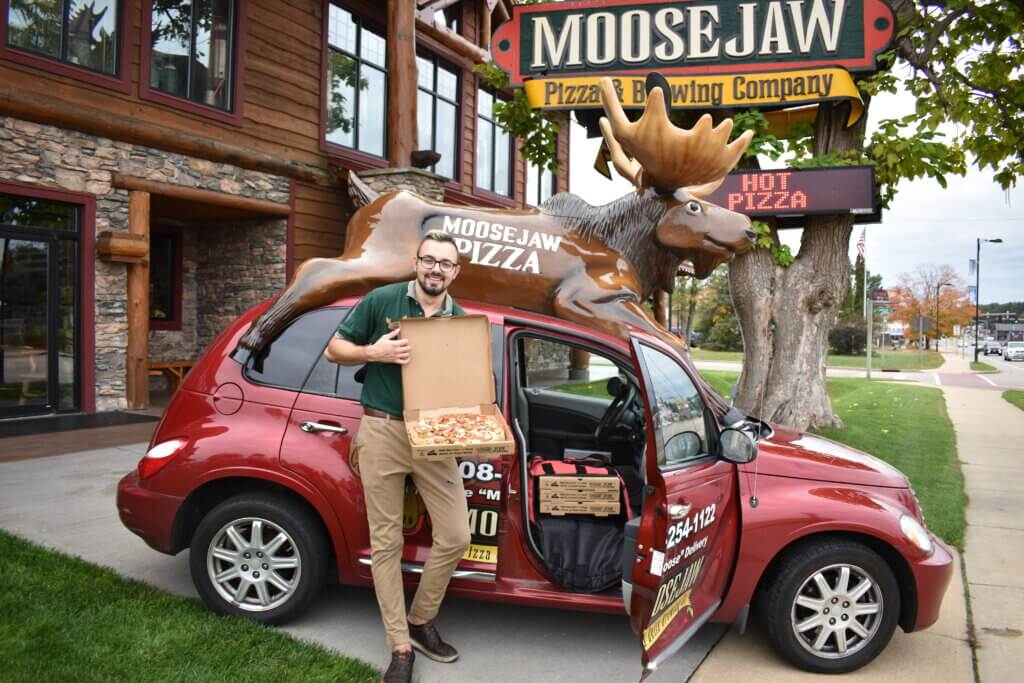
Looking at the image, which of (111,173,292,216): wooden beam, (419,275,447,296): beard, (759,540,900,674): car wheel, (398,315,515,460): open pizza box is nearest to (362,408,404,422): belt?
(398,315,515,460): open pizza box

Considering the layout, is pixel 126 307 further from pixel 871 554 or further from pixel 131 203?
pixel 871 554

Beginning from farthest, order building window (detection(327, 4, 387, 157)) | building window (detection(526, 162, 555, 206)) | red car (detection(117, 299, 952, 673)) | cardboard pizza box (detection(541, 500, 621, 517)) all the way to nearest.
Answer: building window (detection(526, 162, 555, 206)) < building window (detection(327, 4, 387, 157)) < cardboard pizza box (detection(541, 500, 621, 517)) < red car (detection(117, 299, 952, 673))

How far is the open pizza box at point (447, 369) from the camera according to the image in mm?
2854

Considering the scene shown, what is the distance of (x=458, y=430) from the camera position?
9.24 feet

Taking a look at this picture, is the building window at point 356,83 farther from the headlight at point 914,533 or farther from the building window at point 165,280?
the headlight at point 914,533

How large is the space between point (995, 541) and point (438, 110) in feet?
42.5

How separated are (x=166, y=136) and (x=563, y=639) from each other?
350 inches

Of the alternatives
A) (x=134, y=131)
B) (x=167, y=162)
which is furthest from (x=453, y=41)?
(x=134, y=131)

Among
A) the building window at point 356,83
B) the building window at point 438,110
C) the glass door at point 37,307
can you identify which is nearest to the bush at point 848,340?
the building window at point 438,110

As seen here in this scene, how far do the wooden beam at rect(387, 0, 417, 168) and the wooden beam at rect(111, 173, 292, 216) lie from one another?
2.02 metres

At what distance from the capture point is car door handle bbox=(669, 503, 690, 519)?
250cm

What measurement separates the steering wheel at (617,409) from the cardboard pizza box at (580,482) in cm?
61

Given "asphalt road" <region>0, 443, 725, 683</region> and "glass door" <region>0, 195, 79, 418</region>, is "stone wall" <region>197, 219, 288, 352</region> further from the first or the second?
"asphalt road" <region>0, 443, 725, 683</region>

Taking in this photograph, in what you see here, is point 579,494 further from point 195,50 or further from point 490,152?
point 490,152
